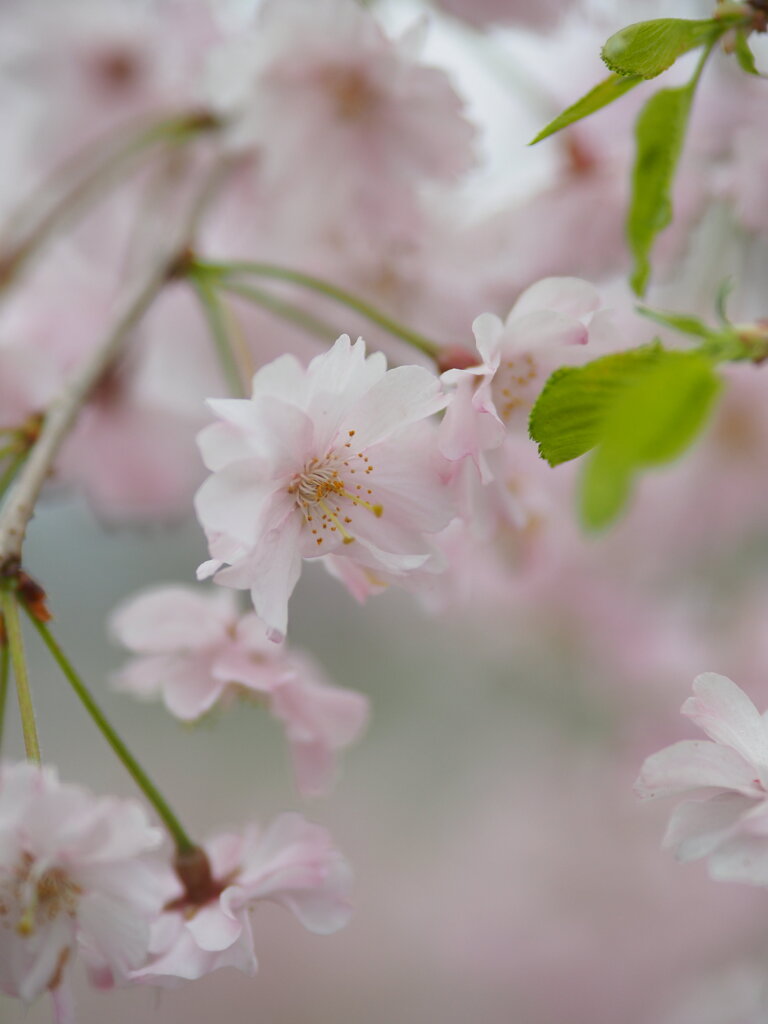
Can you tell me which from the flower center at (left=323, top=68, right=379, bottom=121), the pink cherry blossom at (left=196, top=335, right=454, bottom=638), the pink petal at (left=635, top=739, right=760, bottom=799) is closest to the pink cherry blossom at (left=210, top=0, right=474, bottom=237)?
the flower center at (left=323, top=68, right=379, bottom=121)

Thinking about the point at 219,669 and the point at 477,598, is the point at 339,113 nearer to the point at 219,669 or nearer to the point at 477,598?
the point at 219,669

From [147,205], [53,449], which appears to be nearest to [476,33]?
[147,205]

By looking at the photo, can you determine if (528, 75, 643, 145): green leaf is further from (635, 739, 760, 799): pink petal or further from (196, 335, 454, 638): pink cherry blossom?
(635, 739, 760, 799): pink petal

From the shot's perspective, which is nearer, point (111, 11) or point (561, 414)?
point (561, 414)

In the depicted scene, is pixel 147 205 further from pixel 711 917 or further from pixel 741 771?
pixel 711 917

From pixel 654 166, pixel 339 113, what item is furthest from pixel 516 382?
pixel 339 113

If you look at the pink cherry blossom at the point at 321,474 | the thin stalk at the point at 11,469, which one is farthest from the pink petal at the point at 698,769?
the thin stalk at the point at 11,469
